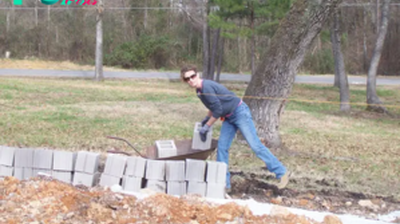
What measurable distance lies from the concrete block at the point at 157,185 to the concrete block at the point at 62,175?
86 cm

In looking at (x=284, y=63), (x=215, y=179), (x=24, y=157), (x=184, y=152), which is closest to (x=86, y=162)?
(x=24, y=157)

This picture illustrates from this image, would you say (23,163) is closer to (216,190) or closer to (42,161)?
(42,161)

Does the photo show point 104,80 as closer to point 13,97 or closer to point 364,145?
point 13,97

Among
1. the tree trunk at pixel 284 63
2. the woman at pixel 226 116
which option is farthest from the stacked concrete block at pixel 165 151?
the tree trunk at pixel 284 63

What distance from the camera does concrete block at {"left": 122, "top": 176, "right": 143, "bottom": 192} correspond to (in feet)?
17.0

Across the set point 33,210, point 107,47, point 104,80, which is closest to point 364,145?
point 33,210

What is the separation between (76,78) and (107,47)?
1097 centimetres

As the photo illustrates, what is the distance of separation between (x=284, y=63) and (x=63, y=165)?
4.64 meters

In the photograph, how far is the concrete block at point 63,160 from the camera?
5.30 meters

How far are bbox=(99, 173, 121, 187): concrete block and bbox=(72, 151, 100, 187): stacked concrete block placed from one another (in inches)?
3.9

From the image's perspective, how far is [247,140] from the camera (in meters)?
5.78

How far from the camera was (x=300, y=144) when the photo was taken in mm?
9438

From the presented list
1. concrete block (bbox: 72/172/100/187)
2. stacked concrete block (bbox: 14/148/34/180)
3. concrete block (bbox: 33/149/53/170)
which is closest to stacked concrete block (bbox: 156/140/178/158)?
concrete block (bbox: 72/172/100/187)

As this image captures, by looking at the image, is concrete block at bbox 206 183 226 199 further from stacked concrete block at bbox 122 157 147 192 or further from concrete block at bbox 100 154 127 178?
concrete block at bbox 100 154 127 178
